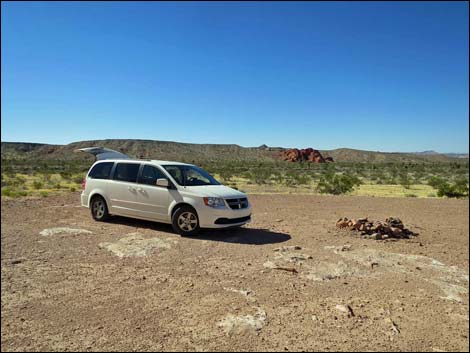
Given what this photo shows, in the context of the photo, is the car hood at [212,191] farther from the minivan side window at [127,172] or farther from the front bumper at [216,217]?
the minivan side window at [127,172]

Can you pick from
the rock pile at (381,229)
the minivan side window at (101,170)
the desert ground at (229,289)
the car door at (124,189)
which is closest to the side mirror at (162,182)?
the car door at (124,189)

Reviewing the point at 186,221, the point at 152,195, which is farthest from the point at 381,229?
the point at 152,195

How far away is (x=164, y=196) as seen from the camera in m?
8.77

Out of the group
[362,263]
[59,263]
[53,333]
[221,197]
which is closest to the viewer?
[53,333]

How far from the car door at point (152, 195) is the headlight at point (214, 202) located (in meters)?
0.99

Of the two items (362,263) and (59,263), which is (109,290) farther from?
(362,263)

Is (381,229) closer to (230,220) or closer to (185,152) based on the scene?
(230,220)

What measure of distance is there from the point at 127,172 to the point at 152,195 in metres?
1.15

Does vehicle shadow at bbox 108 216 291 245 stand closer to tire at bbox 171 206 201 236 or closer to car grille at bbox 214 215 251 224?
tire at bbox 171 206 201 236

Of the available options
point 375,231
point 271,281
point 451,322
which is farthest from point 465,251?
point 271,281

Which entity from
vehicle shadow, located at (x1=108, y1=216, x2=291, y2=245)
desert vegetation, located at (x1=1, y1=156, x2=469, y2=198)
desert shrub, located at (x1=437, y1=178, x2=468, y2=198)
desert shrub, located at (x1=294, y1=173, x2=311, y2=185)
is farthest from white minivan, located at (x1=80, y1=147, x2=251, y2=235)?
desert shrub, located at (x1=294, y1=173, x2=311, y2=185)

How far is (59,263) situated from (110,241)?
→ 172 centimetres

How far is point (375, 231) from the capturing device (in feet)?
29.0

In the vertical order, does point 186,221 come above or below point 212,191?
below
